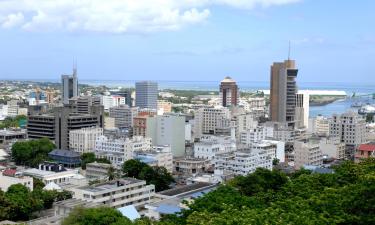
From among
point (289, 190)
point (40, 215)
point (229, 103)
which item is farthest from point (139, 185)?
point (229, 103)

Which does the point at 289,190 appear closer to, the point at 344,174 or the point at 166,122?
the point at 344,174

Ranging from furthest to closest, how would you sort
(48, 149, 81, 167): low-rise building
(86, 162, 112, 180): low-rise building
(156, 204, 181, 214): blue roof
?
(48, 149, 81, 167): low-rise building, (86, 162, 112, 180): low-rise building, (156, 204, 181, 214): blue roof

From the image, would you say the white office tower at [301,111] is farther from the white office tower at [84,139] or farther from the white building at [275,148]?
the white office tower at [84,139]

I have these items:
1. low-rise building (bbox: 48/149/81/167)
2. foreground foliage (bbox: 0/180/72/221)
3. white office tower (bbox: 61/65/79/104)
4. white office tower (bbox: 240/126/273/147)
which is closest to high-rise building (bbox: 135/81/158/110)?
white office tower (bbox: 61/65/79/104)

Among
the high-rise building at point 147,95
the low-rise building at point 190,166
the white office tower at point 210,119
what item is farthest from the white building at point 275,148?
the high-rise building at point 147,95

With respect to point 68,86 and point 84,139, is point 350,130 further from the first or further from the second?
point 68,86

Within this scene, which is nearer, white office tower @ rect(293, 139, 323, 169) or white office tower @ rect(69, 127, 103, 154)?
white office tower @ rect(293, 139, 323, 169)

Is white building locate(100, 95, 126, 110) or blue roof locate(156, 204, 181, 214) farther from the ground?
white building locate(100, 95, 126, 110)

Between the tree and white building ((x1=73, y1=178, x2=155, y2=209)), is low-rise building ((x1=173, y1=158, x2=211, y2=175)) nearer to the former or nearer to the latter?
white building ((x1=73, y1=178, x2=155, y2=209))
